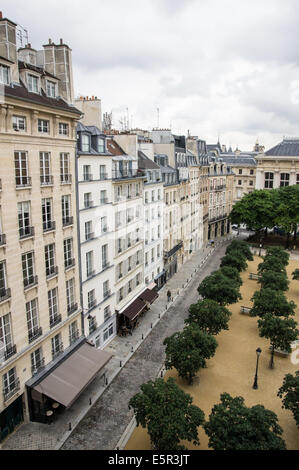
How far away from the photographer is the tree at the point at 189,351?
2478cm

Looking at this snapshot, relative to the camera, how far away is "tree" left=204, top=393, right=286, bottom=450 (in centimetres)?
1698

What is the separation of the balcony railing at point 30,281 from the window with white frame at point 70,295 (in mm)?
3954

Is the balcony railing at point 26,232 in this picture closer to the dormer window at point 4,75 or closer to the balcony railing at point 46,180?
the balcony railing at point 46,180

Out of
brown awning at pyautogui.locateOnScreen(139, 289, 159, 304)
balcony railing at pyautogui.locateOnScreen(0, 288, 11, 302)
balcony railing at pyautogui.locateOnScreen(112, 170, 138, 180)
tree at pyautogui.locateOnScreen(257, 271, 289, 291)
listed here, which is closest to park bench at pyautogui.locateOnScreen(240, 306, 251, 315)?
tree at pyautogui.locateOnScreen(257, 271, 289, 291)

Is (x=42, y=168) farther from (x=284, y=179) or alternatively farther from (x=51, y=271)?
(x=284, y=179)

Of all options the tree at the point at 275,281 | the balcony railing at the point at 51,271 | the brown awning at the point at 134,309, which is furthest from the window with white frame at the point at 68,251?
the tree at the point at 275,281

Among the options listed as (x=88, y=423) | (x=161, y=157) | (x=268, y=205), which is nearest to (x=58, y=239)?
(x=88, y=423)

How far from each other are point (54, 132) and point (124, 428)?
2064cm

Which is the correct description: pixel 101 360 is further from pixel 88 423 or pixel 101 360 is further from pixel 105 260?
pixel 105 260

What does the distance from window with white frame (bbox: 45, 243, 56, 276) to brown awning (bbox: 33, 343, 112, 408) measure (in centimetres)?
702

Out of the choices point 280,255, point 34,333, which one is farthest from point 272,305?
point 34,333

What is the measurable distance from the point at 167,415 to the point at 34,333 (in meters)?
9.93

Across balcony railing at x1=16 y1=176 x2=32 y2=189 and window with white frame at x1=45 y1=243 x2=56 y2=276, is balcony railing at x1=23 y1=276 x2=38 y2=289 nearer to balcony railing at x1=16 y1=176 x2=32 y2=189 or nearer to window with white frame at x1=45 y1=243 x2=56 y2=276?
window with white frame at x1=45 y1=243 x2=56 y2=276

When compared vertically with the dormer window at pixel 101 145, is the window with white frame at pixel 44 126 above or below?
above
